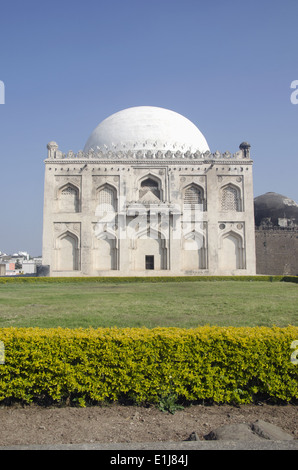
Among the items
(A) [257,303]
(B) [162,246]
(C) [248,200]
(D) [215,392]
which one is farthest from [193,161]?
(D) [215,392]

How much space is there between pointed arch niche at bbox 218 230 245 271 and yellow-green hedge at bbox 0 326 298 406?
2190cm

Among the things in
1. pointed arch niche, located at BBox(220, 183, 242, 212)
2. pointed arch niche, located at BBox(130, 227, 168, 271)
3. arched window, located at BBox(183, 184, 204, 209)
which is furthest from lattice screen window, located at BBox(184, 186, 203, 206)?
pointed arch niche, located at BBox(130, 227, 168, 271)

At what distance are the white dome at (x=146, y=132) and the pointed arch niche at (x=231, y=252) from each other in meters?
7.60

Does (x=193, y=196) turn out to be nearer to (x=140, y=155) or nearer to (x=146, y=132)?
(x=140, y=155)

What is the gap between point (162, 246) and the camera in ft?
84.6

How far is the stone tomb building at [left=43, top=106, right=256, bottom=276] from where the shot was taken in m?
25.4

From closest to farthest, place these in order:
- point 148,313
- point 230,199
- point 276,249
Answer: point 148,313, point 230,199, point 276,249

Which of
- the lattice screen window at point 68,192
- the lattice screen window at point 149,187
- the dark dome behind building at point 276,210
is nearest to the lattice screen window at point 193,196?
the lattice screen window at point 149,187

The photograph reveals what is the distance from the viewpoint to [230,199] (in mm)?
26734

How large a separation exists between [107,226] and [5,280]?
24.7 ft

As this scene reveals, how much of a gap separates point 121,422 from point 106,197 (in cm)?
2290

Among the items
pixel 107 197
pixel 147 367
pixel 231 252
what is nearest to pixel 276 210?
pixel 231 252
